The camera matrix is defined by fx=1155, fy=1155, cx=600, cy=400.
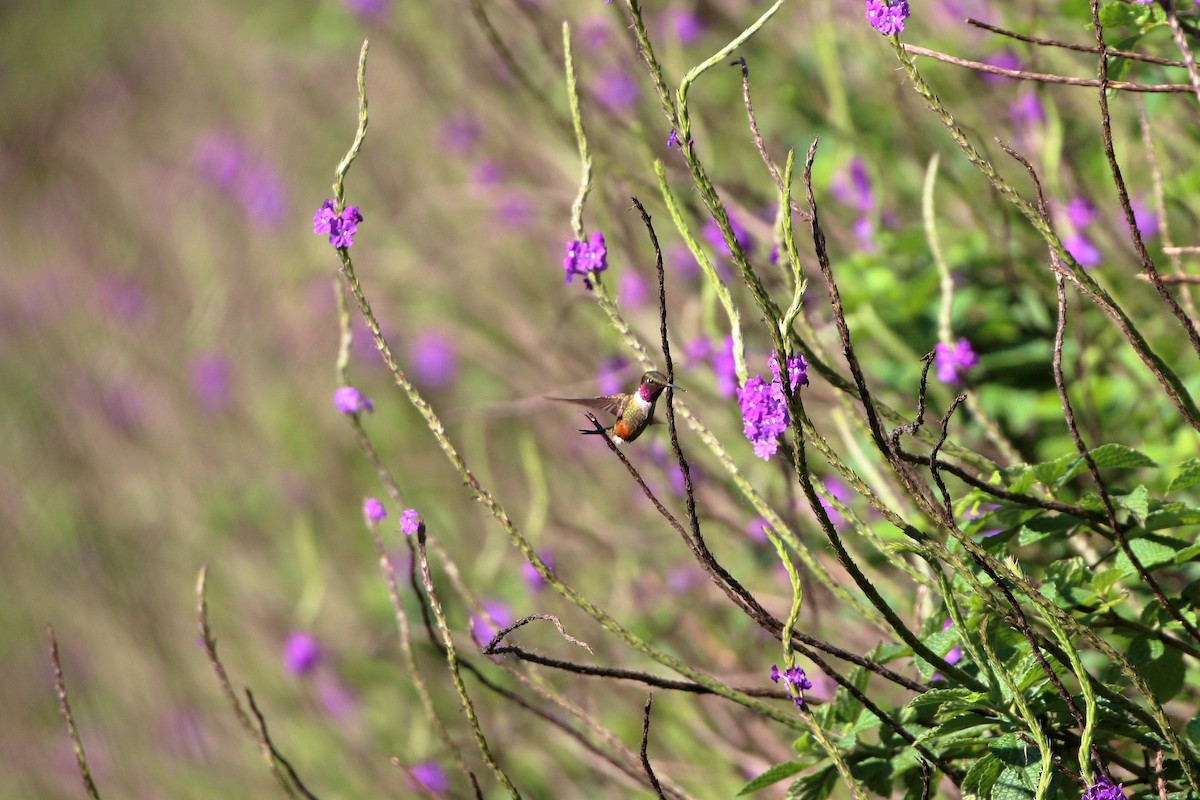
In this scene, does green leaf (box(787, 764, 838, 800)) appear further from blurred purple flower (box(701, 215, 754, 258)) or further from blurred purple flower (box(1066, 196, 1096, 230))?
blurred purple flower (box(1066, 196, 1096, 230))

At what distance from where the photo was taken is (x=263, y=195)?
534 centimetres

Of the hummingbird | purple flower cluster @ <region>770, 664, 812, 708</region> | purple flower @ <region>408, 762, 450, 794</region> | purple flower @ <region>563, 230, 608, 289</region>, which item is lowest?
purple flower cluster @ <region>770, 664, 812, 708</region>

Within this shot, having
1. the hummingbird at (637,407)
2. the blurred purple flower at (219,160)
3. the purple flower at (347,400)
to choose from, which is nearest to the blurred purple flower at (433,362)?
the blurred purple flower at (219,160)

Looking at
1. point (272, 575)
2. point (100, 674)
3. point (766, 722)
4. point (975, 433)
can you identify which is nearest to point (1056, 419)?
point (975, 433)

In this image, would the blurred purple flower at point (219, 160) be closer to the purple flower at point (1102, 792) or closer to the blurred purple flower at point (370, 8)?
the blurred purple flower at point (370, 8)

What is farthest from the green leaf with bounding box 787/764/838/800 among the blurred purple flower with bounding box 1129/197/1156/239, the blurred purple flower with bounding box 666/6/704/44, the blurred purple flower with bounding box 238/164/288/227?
the blurred purple flower with bounding box 238/164/288/227

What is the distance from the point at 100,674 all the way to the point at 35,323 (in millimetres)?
2100

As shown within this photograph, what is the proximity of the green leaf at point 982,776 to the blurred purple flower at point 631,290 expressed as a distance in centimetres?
178

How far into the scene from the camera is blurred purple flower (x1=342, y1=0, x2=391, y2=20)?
3932mm

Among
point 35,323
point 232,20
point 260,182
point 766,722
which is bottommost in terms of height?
point 766,722

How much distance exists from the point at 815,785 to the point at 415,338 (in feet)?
11.4

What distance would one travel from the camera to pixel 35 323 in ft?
17.4

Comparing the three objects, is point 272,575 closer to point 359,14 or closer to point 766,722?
point 359,14

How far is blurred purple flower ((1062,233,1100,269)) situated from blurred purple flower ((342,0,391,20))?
2.71m
